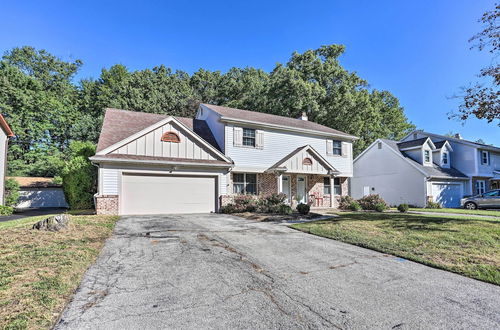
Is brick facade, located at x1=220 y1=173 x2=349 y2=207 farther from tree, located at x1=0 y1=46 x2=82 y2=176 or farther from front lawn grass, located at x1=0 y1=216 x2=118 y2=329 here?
tree, located at x1=0 y1=46 x2=82 y2=176

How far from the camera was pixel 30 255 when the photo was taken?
5055mm

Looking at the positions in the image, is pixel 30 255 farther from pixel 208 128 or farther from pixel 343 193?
pixel 343 193

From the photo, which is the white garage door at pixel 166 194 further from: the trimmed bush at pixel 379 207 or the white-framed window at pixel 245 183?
the trimmed bush at pixel 379 207

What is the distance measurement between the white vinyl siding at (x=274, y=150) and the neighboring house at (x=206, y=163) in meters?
0.06

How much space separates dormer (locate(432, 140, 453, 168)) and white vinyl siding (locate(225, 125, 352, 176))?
10.9 meters

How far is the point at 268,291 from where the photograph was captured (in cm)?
384

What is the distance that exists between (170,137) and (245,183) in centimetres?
534

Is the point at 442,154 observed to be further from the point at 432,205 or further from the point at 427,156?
the point at 432,205

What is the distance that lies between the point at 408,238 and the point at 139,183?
11.3m

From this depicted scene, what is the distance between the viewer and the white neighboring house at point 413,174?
2202 centimetres

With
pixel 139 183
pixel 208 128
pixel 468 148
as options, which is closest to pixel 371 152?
pixel 468 148

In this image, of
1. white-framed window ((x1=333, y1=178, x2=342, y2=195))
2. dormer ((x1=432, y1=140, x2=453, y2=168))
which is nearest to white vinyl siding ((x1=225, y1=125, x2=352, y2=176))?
white-framed window ((x1=333, y1=178, x2=342, y2=195))

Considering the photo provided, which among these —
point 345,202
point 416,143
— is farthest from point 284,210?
point 416,143

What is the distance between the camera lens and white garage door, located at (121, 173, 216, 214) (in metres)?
12.5
